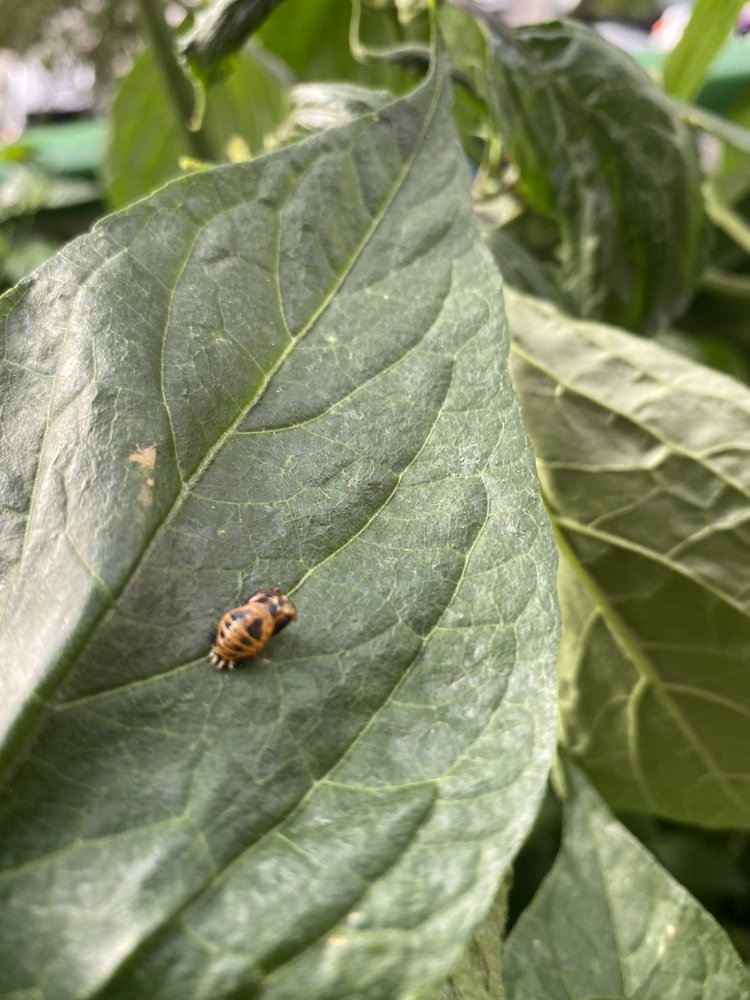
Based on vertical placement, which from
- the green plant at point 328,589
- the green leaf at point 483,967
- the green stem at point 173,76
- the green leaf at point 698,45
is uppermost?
the green stem at point 173,76

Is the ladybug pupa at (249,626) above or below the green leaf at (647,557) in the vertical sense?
above

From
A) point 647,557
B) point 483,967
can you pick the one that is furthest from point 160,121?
point 483,967

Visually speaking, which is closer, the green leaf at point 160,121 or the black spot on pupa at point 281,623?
the black spot on pupa at point 281,623

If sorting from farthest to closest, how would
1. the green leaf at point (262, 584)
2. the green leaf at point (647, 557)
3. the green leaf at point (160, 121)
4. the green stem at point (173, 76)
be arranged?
the green leaf at point (160, 121), the green stem at point (173, 76), the green leaf at point (647, 557), the green leaf at point (262, 584)

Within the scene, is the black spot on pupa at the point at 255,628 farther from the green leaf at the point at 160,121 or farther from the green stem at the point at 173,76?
the green leaf at the point at 160,121

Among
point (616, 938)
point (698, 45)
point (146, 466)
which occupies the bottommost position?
point (616, 938)

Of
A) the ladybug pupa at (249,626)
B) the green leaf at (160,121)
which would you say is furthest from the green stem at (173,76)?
→ the ladybug pupa at (249,626)

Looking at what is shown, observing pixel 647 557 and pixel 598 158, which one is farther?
pixel 598 158

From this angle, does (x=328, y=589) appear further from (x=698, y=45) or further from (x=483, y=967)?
(x=698, y=45)
